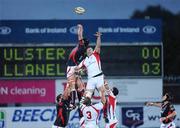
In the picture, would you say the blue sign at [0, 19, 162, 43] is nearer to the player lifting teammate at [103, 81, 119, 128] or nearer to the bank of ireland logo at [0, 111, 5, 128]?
the bank of ireland logo at [0, 111, 5, 128]

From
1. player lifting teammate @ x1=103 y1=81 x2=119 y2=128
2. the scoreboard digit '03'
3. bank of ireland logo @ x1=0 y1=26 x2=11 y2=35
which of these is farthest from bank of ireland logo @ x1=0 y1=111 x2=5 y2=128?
player lifting teammate @ x1=103 y1=81 x2=119 y2=128

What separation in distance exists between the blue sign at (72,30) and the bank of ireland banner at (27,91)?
56.2 inches

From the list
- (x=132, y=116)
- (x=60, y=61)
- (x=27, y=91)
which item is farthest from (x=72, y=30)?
(x=132, y=116)

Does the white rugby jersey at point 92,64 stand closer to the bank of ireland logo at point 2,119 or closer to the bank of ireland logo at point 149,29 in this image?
the bank of ireland logo at point 149,29

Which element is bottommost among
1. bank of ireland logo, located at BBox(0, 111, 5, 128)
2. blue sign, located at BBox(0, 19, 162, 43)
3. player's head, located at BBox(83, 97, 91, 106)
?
bank of ireland logo, located at BBox(0, 111, 5, 128)

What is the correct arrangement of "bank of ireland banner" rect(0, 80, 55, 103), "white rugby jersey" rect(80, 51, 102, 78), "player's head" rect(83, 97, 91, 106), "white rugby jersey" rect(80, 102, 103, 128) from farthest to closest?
"bank of ireland banner" rect(0, 80, 55, 103) < "white rugby jersey" rect(80, 51, 102, 78) < "white rugby jersey" rect(80, 102, 103, 128) < "player's head" rect(83, 97, 91, 106)

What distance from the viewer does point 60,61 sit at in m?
24.5

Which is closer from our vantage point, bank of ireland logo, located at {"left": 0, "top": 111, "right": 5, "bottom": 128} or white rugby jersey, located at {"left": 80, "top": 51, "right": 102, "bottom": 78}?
white rugby jersey, located at {"left": 80, "top": 51, "right": 102, "bottom": 78}

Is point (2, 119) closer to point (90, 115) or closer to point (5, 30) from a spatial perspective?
point (5, 30)

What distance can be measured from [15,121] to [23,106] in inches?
23.2

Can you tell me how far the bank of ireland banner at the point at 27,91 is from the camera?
2497cm

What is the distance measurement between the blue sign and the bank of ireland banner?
1427mm

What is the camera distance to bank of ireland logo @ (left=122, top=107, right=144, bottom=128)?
25.5 m

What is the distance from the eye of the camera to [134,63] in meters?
24.8
